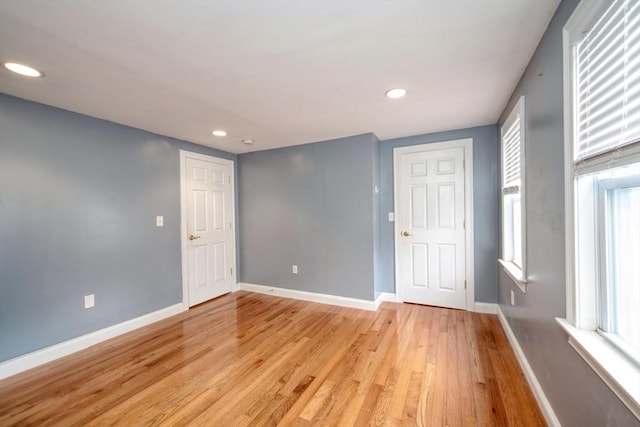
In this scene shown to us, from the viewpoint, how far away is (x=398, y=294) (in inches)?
138

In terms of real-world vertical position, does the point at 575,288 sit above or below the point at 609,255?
below

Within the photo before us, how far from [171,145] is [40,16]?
2097 millimetres

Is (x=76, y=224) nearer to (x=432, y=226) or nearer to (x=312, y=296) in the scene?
(x=312, y=296)

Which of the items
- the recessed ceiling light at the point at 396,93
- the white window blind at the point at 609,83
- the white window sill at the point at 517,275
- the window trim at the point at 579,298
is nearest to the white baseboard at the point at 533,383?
the white window sill at the point at 517,275

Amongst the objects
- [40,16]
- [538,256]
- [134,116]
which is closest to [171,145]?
[134,116]

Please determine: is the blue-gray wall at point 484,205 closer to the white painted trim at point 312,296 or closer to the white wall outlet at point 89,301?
the white painted trim at point 312,296

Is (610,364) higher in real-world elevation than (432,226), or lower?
lower

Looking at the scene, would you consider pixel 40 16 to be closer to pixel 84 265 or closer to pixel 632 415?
pixel 84 265

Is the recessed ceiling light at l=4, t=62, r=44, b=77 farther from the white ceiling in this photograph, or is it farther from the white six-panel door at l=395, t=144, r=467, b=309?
the white six-panel door at l=395, t=144, r=467, b=309

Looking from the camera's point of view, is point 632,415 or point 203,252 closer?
point 632,415

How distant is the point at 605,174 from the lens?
3.45ft

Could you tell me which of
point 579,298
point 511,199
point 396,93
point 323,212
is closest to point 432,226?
point 511,199

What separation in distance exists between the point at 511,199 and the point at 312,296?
8.57ft

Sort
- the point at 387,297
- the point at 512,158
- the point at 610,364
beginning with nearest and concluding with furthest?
1. the point at 610,364
2. the point at 512,158
3. the point at 387,297
